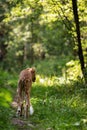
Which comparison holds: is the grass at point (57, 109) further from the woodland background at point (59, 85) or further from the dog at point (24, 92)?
the dog at point (24, 92)

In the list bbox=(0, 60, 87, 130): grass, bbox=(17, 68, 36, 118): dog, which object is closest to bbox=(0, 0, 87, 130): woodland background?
bbox=(0, 60, 87, 130): grass

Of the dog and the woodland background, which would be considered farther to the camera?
the dog

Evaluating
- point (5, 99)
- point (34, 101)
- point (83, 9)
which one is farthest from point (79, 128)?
point (83, 9)

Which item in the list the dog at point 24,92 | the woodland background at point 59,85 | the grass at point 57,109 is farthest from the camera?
the dog at point 24,92

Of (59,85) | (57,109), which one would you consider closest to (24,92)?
(57,109)

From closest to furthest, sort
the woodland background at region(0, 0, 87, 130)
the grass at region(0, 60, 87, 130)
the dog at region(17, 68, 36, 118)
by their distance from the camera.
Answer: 1. the grass at region(0, 60, 87, 130)
2. the woodland background at region(0, 0, 87, 130)
3. the dog at region(17, 68, 36, 118)

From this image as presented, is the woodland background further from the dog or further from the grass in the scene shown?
the dog

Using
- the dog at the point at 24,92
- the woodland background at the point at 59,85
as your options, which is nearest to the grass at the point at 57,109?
the woodland background at the point at 59,85

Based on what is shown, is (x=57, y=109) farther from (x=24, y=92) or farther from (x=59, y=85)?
(x=59, y=85)

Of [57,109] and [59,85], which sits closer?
[57,109]

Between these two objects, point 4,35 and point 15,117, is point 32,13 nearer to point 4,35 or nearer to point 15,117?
Answer: point 15,117

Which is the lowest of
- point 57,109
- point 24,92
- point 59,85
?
point 57,109

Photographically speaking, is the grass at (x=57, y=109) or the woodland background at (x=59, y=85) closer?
the grass at (x=57, y=109)

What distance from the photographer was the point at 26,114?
392 inches
